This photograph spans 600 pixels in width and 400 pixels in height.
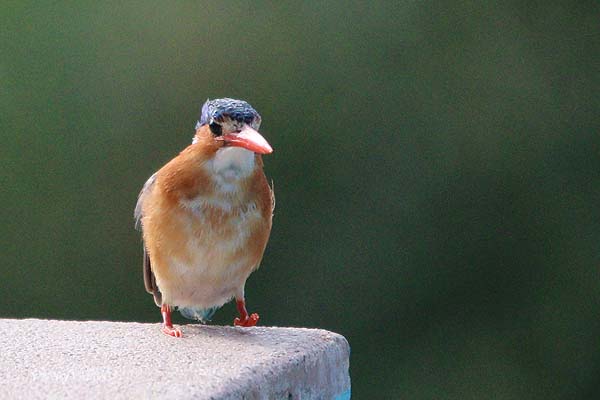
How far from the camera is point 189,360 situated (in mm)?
2012

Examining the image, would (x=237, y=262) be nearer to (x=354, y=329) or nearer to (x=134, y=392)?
(x=134, y=392)

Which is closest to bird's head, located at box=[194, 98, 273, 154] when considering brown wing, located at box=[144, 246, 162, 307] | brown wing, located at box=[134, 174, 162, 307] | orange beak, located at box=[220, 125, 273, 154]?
orange beak, located at box=[220, 125, 273, 154]

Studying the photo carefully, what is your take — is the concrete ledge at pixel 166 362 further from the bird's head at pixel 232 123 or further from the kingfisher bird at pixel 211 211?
the bird's head at pixel 232 123

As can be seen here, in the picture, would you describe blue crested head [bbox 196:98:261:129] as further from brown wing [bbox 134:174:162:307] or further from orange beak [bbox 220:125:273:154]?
brown wing [bbox 134:174:162:307]

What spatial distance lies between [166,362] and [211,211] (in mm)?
455

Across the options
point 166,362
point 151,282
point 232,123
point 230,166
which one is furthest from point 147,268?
point 166,362

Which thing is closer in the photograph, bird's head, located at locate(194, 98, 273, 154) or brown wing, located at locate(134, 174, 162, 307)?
bird's head, located at locate(194, 98, 273, 154)

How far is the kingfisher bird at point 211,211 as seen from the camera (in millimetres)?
2326

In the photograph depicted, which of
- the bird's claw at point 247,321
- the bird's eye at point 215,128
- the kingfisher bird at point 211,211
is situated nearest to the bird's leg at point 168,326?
the kingfisher bird at point 211,211

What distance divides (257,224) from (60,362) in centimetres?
58

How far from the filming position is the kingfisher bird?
2.33 m

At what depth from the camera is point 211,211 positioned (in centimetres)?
237

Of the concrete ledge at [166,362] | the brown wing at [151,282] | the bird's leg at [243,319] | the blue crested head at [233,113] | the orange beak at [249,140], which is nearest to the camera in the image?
the concrete ledge at [166,362]

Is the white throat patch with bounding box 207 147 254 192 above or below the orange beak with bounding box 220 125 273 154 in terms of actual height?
below
